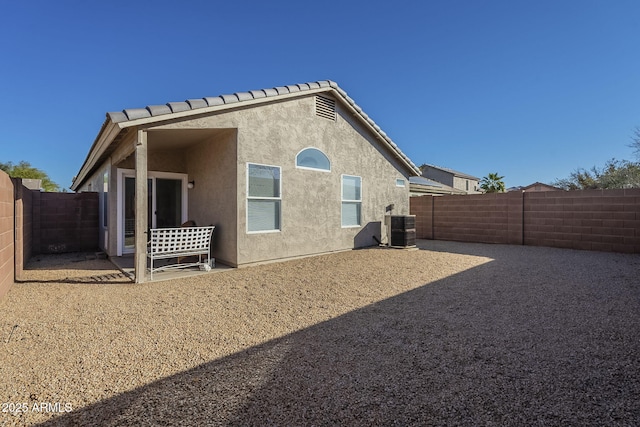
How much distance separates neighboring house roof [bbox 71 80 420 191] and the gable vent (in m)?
0.26

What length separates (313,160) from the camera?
911cm

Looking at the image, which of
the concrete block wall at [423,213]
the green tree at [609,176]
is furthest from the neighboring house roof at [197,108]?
the green tree at [609,176]

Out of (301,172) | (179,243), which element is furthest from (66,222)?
(301,172)

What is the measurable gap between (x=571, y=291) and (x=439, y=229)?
907 centimetres

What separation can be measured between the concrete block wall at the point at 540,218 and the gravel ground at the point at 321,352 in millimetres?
5644

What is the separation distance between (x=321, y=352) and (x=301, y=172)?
6.22 m

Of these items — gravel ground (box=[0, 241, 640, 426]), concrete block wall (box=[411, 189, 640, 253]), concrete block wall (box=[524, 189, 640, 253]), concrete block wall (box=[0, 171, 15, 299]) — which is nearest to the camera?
gravel ground (box=[0, 241, 640, 426])

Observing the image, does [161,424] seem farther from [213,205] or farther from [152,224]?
[152,224]

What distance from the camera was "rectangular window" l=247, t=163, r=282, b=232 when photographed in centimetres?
761

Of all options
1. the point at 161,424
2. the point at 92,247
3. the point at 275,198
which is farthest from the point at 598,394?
the point at 92,247

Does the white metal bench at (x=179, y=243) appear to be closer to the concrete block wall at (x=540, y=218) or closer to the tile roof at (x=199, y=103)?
the tile roof at (x=199, y=103)

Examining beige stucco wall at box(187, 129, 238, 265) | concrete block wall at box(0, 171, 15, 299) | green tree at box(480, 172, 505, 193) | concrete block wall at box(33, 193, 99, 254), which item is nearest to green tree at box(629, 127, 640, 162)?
green tree at box(480, 172, 505, 193)

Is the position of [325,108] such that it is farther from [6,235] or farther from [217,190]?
[6,235]

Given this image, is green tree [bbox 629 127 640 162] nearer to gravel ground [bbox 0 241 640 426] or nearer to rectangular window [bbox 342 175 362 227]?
gravel ground [bbox 0 241 640 426]
